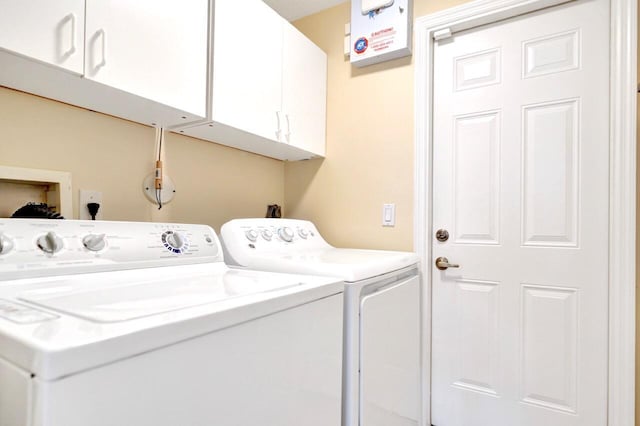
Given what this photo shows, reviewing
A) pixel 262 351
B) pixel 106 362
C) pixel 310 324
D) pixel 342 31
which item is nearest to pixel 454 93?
pixel 342 31

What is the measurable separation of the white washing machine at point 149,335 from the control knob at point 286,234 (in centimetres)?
54

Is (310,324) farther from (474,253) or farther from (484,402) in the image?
(484,402)

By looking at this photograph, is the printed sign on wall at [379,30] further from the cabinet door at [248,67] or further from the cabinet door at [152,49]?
the cabinet door at [152,49]

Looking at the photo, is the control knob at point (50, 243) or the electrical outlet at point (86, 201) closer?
the control knob at point (50, 243)

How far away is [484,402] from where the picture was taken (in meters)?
1.69

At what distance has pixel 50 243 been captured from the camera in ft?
3.09

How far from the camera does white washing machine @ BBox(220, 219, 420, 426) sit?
1.07m

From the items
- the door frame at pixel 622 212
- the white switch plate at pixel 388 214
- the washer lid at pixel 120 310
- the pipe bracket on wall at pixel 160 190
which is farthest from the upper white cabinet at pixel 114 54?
the door frame at pixel 622 212

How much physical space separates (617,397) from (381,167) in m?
1.42

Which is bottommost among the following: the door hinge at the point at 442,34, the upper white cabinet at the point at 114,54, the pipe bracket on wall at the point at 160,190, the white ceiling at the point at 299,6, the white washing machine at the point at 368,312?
the white washing machine at the point at 368,312

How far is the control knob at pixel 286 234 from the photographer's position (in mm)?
1707

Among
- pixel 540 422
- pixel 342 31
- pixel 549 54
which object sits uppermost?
pixel 342 31

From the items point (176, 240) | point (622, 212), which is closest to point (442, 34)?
point (622, 212)

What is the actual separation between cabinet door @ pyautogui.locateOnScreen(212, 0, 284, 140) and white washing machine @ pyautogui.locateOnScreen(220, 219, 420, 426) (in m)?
0.46
